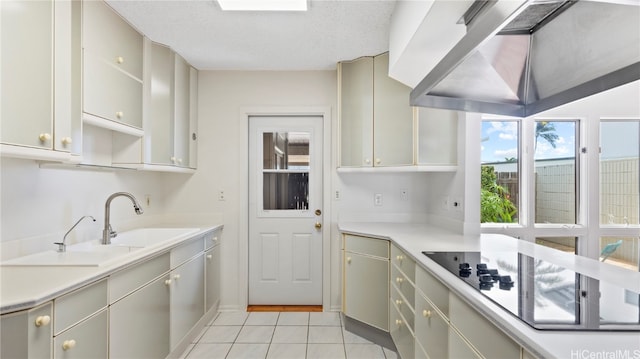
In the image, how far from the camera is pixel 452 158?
2514 mm

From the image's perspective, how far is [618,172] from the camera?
100.0 inches

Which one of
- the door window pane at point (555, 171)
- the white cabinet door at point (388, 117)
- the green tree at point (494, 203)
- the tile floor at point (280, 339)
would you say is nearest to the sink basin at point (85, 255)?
the tile floor at point (280, 339)

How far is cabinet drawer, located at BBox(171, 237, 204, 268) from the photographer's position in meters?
2.14

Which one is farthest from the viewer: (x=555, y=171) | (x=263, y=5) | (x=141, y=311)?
(x=555, y=171)

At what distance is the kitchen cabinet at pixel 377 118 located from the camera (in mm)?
2645

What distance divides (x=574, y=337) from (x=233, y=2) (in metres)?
2.18

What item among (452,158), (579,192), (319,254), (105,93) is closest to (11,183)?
(105,93)

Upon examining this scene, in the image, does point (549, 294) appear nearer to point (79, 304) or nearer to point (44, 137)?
point (79, 304)

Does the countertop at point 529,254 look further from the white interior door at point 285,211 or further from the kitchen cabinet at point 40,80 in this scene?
the kitchen cabinet at point 40,80

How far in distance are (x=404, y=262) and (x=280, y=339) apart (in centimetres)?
127

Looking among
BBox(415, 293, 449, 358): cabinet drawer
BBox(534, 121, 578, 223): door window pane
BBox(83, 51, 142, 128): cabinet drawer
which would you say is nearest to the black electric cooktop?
BBox(415, 293, 449, 358): cabinet drawer

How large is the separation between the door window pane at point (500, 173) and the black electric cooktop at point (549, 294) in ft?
3.86

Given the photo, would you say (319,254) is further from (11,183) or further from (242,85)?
(11,183)

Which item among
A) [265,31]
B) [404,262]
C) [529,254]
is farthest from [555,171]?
[265,31]
